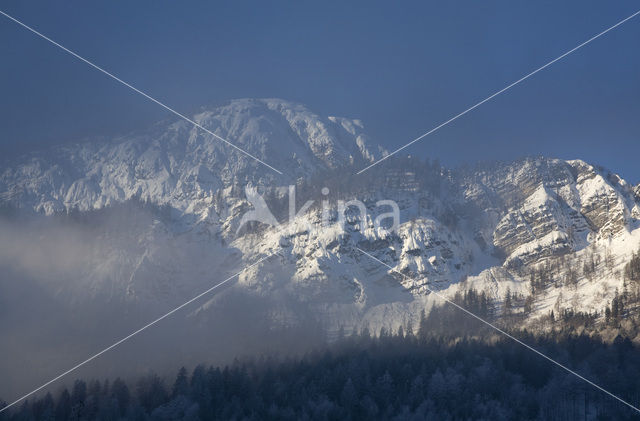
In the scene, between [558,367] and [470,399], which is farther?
[558,367]

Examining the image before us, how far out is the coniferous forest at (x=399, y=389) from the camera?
4926 inches

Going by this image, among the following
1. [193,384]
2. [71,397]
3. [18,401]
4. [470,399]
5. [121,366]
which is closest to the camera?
[470,399]

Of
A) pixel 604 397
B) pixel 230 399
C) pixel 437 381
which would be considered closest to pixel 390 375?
pixel 437 381

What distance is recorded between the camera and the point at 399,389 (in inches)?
5335

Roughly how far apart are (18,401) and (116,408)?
54.7 metres

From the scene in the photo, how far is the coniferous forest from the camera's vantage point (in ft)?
411

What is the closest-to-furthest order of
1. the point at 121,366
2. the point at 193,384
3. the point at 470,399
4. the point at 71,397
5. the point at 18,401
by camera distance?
the point at 470,399 → the point at 193,384 → the point at 71,397 → the point at 18,401 → the point at 121,366

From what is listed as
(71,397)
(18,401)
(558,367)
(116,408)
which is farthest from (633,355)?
(18,401)

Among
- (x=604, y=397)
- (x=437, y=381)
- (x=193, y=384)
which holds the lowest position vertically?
(x=604, y=397)

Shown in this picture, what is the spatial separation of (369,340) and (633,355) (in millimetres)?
66178

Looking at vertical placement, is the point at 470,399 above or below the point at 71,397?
below

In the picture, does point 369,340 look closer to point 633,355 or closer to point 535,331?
point 535,331

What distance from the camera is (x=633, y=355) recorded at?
142 m

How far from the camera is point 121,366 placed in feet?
614
